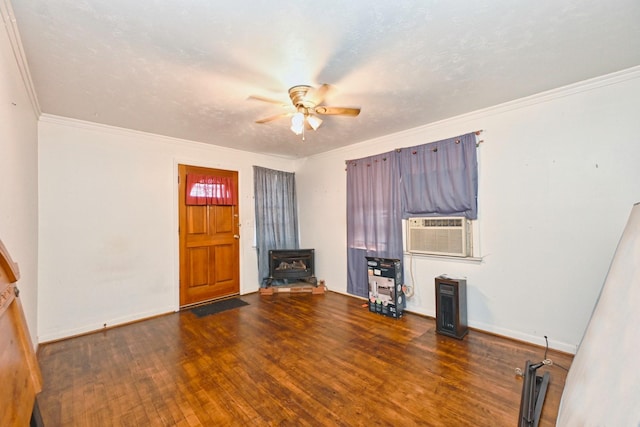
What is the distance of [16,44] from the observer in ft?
5.58

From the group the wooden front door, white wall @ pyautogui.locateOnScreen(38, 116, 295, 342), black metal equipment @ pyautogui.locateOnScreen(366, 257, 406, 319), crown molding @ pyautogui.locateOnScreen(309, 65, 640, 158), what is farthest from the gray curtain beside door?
black metal equipment @ pyautogui.locateOnScreen(366, 257, 406, 319)

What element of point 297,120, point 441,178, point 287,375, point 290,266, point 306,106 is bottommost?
point 287,375

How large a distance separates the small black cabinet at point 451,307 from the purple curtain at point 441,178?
0.83 metres

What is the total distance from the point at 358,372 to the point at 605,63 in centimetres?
325

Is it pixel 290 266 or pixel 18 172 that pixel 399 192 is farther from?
pixel 18 172

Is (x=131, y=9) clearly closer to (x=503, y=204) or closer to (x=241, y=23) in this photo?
(x=241, y=23)

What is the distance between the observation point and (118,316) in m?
3.39

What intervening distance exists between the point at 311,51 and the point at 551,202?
8.79 feet

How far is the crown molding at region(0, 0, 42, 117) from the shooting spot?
4.75 feet

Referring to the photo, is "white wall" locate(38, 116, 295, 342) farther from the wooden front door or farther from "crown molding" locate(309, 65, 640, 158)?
"crown molding" locate(309, 65, 640, 158)

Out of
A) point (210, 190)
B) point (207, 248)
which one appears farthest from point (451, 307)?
point (210, 190)

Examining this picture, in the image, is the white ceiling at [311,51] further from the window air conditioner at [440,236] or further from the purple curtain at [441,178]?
the window air conditioner at [440,236]

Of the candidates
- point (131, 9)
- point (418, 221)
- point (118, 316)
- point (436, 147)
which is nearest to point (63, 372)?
point (118, 316)

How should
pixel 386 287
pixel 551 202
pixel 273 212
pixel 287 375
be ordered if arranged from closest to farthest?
pixel 287 375, pixel 551 202, pixel 386 287, pixel 273 212
